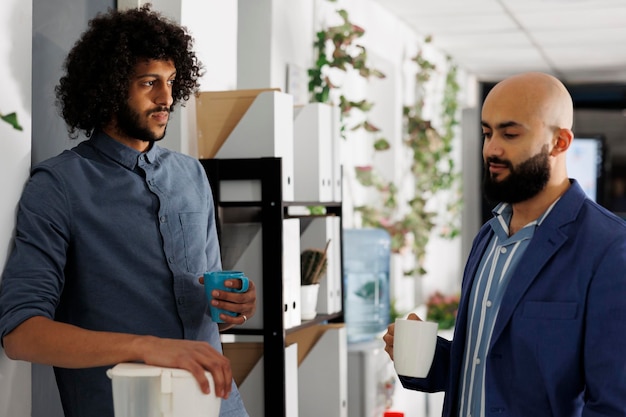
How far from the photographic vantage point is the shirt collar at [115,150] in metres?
1.82

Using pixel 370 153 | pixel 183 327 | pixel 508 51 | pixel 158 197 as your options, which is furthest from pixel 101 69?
pixel 508 51

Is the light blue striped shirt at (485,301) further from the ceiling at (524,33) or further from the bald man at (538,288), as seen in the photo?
the ceiling at (524,33)

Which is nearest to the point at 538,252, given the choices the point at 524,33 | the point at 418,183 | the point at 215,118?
the point at 215,118

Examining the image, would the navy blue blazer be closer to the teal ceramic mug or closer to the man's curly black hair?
the teal ceramic mug

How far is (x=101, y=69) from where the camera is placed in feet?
6.11

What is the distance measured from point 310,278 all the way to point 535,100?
1.28 m

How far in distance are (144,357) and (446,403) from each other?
2.30 ft

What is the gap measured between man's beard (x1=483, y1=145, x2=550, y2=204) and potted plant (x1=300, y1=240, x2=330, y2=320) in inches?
46.8

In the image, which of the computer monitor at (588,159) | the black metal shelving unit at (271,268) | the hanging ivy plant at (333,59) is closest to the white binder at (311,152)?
the black metal shelving unit at (271,268)

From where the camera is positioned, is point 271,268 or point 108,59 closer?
point 108,59

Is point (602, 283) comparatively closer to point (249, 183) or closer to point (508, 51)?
point (249, 183)

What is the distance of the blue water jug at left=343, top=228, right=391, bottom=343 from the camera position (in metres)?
4.34

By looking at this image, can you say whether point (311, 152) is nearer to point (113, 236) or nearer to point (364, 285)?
point (113, 236)

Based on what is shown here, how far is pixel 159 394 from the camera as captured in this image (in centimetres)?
137
